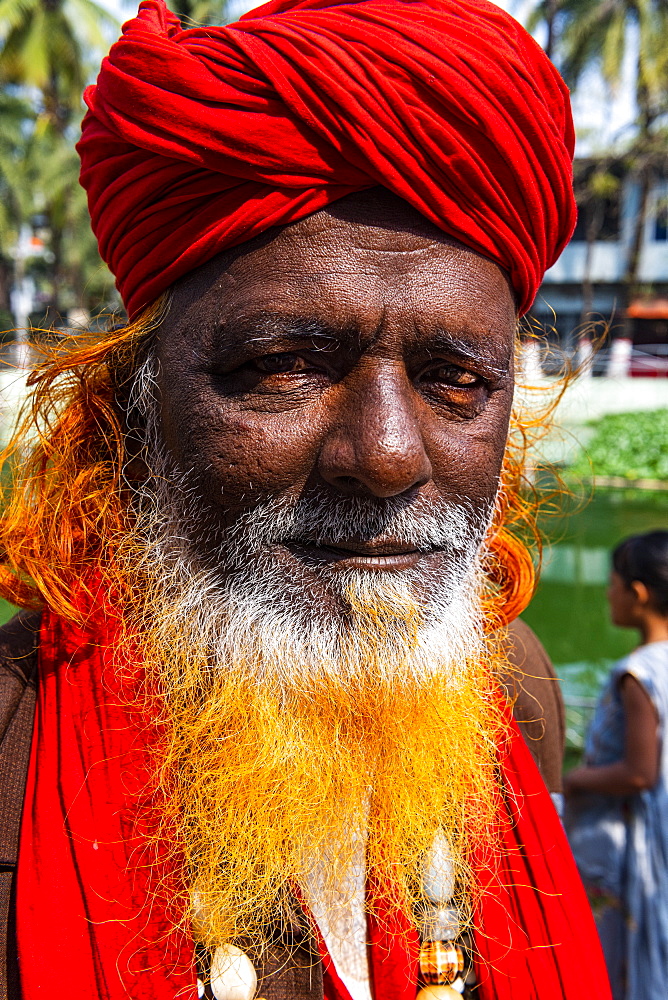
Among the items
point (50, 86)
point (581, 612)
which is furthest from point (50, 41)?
point (581, 612)

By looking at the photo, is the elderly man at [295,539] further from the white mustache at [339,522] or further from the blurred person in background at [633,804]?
the blurred person in background at [633,804]

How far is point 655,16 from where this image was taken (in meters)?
25.5

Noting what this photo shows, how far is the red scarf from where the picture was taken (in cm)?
123

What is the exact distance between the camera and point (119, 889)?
1.29 m

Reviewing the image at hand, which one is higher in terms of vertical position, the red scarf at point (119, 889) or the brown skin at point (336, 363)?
the brown skin at point (336, 363)

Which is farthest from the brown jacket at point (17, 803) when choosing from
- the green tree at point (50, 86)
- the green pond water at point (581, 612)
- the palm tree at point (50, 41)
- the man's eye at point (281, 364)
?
the palm tree at point (50, 41)

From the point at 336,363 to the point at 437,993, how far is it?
1.12 metres

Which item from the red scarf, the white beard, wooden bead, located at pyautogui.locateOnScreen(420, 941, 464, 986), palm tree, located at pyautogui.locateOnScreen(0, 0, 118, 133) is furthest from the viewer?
palm tree, located at pyautogui.locateOnScreen(0, 0, 118, 133)

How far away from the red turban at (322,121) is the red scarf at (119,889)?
0.77m

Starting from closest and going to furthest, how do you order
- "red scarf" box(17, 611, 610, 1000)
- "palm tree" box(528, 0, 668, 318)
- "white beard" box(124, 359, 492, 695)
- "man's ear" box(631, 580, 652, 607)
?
"red scarf" box(17, 611, 610, 1000), "white beard" box(124, 359, 492, 695), "man's ear" box(631, 580, 652, 607), "palm tree" box(528, 0, 668, 318)

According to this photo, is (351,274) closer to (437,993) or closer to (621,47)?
(437,993)

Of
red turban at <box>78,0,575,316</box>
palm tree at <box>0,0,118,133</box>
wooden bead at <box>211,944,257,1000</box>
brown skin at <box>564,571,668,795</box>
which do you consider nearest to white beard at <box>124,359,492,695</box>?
red turban at <box>78,0,575,316</box>

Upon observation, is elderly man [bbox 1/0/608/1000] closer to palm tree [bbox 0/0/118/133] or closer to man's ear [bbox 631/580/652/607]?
man's ear [bbox 631/580/652/607]

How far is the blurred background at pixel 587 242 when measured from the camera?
751 centimetres
